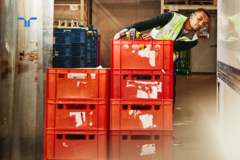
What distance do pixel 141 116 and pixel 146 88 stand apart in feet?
0.94

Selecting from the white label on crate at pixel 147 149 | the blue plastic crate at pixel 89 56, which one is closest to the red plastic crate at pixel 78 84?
the white label on crate at pixel 147 149

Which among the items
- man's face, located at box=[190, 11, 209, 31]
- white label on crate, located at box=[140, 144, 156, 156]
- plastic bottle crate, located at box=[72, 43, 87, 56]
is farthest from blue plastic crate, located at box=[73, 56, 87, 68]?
white label on crate, located at box=[140, 144, 156, 156]

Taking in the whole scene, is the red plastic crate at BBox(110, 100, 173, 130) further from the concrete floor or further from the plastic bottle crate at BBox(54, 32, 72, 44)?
the plastic bottle crate at BBox(54, 32, 72, 44)

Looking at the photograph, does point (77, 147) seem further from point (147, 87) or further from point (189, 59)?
point (189, 59)

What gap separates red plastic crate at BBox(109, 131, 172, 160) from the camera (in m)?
2.50

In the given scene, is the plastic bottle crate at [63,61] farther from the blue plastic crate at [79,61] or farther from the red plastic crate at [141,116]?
the red plastic crate at [141,116]

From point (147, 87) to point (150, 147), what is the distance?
2.01 feet

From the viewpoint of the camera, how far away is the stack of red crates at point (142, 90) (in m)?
2.47

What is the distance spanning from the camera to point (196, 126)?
4.44 meters

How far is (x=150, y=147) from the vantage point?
2516 millimetres

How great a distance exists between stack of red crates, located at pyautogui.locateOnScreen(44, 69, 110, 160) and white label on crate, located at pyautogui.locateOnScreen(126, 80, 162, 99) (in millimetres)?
279

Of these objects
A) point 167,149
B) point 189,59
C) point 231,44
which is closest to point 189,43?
point 231,44

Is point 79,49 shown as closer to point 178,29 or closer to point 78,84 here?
point 178,29

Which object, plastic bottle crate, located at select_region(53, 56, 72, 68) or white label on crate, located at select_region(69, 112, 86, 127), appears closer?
white label on crate, located at select_region(69, 112, 86, 127)
